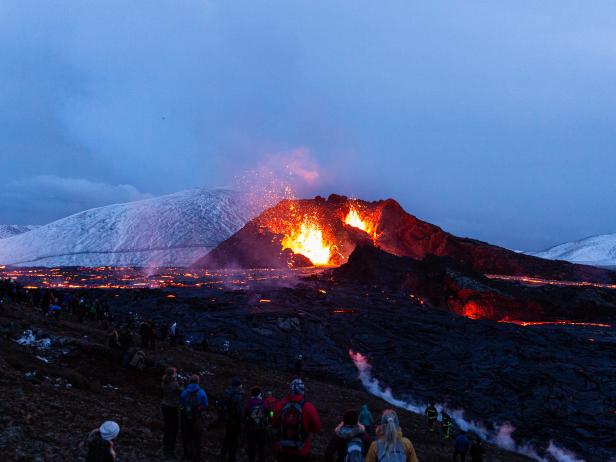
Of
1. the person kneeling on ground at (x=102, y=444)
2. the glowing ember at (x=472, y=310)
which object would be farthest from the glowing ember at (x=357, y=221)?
the person kneeling on ground at (x=102, y=444)

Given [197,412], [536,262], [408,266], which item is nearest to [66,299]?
[197,412]

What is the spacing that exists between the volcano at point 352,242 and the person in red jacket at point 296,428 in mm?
88043

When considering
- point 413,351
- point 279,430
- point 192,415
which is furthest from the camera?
point 413,351

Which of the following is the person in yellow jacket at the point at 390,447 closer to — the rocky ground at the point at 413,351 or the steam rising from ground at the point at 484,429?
the rocky ground at the point at 413,351

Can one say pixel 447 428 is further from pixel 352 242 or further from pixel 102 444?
pixel 352 242

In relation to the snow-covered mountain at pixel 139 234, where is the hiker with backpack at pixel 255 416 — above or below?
below

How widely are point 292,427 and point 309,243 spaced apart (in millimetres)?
94866

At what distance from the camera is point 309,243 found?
102562 mm

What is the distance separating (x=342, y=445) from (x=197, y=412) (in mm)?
4555

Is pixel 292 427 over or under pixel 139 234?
under

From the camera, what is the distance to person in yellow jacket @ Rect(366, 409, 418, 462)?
20.6 feet

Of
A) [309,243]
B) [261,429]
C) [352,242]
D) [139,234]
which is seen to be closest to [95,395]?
[261,429]

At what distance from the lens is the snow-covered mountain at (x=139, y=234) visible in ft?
384

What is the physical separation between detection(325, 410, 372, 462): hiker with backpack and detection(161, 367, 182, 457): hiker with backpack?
5.02 metres
